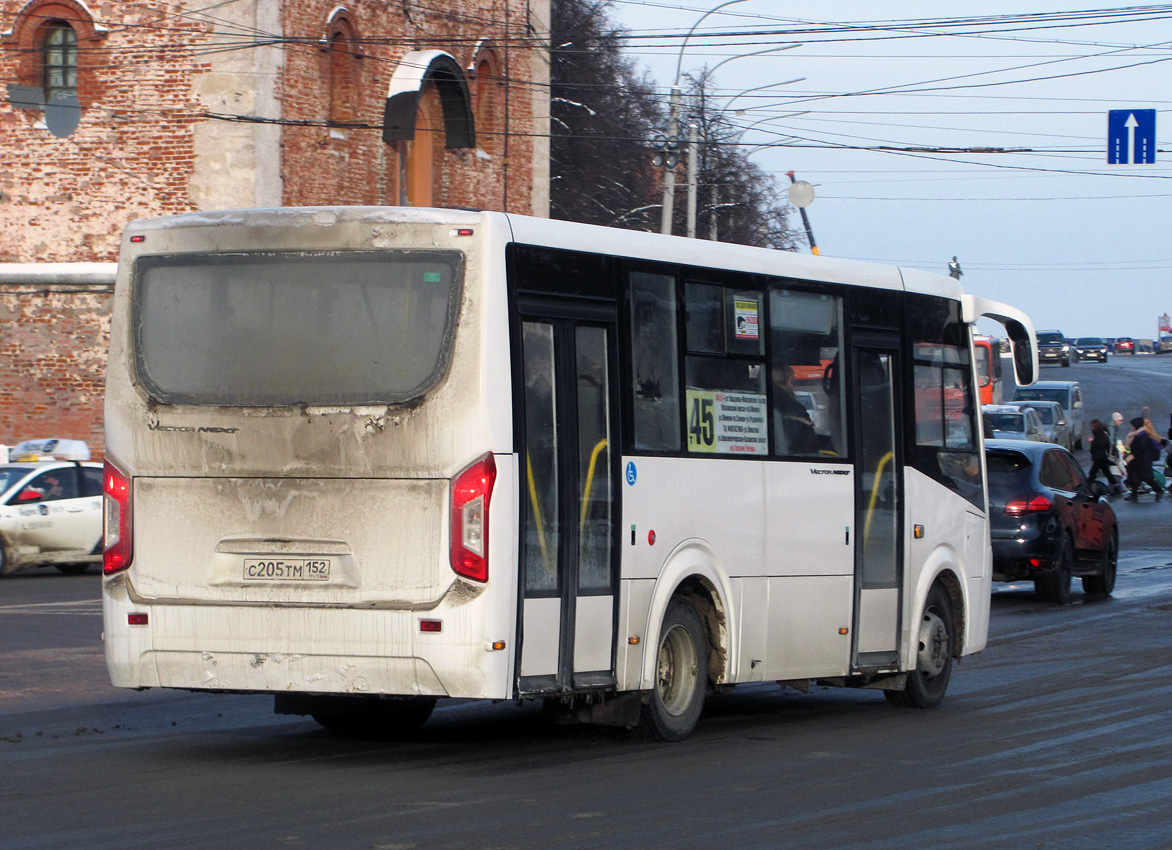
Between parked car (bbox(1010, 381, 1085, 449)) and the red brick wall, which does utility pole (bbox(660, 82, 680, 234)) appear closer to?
the red brick wall

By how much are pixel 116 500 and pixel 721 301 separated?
11.3 ft

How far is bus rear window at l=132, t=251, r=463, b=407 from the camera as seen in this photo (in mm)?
8523

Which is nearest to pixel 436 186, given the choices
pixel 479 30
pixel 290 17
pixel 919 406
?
pixel 479 30

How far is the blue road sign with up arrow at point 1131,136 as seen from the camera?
107ft

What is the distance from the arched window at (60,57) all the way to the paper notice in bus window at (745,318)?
24.9 meters

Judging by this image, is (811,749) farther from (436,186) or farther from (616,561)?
(436,186)

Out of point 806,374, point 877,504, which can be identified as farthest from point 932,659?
point 806,374

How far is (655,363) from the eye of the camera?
31.8 feet

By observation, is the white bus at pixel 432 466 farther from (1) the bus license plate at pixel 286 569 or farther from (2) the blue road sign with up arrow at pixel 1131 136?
(2) the blue road sign with up arrow at pixel 1131 136

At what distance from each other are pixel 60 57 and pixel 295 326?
26182 millimetres

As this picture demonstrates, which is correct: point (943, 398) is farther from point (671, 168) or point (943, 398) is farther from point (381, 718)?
point (671, 168)

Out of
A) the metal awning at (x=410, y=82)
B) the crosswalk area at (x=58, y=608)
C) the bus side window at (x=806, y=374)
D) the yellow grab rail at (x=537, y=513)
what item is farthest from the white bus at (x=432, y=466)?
the metal awning at (x=410, y=82)

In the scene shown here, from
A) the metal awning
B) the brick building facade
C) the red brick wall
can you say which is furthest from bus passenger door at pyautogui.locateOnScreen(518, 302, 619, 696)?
the metal awning

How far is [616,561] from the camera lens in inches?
364
